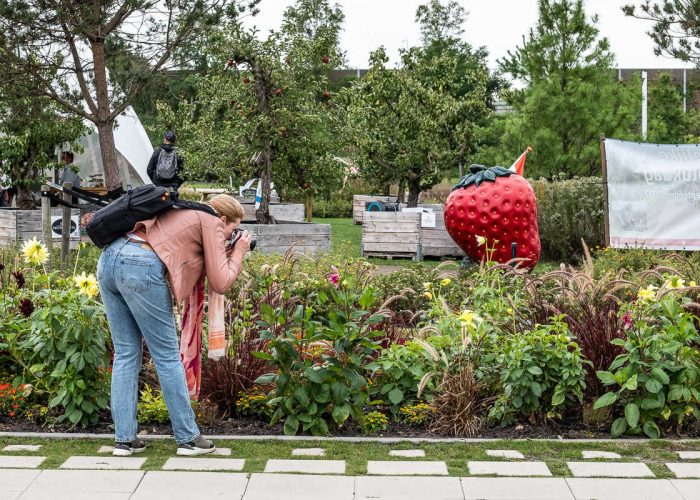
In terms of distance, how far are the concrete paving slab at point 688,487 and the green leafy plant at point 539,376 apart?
1.04 metres

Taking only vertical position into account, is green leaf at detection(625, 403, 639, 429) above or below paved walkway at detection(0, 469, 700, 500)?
above

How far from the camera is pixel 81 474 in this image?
5176mm

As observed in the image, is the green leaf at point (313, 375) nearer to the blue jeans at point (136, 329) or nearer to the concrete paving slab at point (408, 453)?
the concrete paving slab at point (408, 453)

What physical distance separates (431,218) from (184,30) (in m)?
5.03

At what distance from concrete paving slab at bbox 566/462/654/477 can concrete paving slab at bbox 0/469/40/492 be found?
8.90 ft

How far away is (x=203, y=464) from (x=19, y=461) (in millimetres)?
966

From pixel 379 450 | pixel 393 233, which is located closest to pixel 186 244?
pixel 379 450

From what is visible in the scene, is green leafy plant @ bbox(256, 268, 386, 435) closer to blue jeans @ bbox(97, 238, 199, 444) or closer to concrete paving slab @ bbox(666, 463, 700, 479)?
blue jeans @ bbox(97, 238, 199, 444)

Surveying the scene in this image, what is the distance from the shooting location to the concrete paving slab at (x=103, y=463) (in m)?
5.30

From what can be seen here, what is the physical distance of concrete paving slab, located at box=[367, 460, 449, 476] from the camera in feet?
17.2

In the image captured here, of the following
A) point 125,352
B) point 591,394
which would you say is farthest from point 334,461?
point 591,394

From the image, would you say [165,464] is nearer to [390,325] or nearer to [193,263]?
[193,263]

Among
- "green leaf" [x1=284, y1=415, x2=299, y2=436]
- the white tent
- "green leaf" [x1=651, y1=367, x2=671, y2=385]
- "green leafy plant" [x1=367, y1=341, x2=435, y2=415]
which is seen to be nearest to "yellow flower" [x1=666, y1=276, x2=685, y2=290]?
"green leaf" [x1=651, y1=367, x2=671, y2=385]

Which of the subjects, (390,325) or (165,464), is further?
(390,325)
